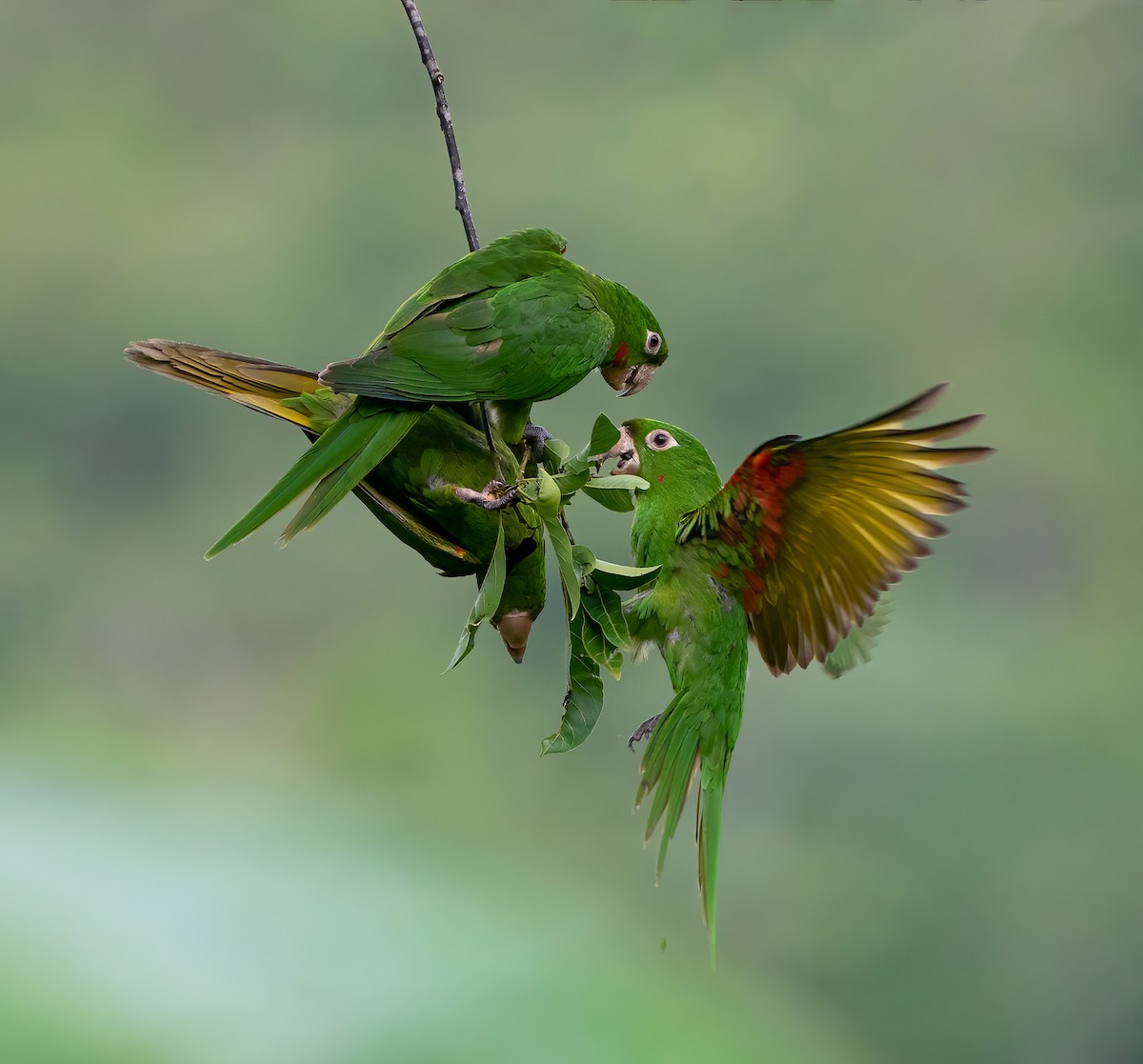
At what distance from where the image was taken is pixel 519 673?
5227 mm

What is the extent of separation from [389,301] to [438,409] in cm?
386

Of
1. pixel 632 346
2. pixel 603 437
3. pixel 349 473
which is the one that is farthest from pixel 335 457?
pixel 632 346

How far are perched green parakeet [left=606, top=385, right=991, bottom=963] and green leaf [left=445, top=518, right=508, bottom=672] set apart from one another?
0.28m

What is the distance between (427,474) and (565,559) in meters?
0.13

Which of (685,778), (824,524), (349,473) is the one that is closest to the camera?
(349,473)

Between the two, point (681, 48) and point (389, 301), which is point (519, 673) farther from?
point (681, 48)

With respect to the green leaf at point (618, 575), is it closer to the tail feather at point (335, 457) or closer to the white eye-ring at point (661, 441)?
the tail feather at point (335, 457)

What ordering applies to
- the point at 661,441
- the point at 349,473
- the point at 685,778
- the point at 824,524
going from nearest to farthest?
the point at 349,473 < the point at 824,524 < the point at 685,778 < the point at 661,441

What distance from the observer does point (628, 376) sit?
4.08 feet

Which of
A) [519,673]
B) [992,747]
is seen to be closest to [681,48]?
[519,673]

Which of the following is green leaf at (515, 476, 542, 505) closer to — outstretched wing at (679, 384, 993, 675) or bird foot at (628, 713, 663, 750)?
outstretched wing at (679, 384, 993, 675)

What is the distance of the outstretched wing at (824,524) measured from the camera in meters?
1.00

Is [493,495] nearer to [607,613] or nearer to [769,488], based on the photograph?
[607,613]

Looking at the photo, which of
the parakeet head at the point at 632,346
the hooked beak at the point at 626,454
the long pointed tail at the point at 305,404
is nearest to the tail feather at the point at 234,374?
the long pointed tail at the point at 305,404
